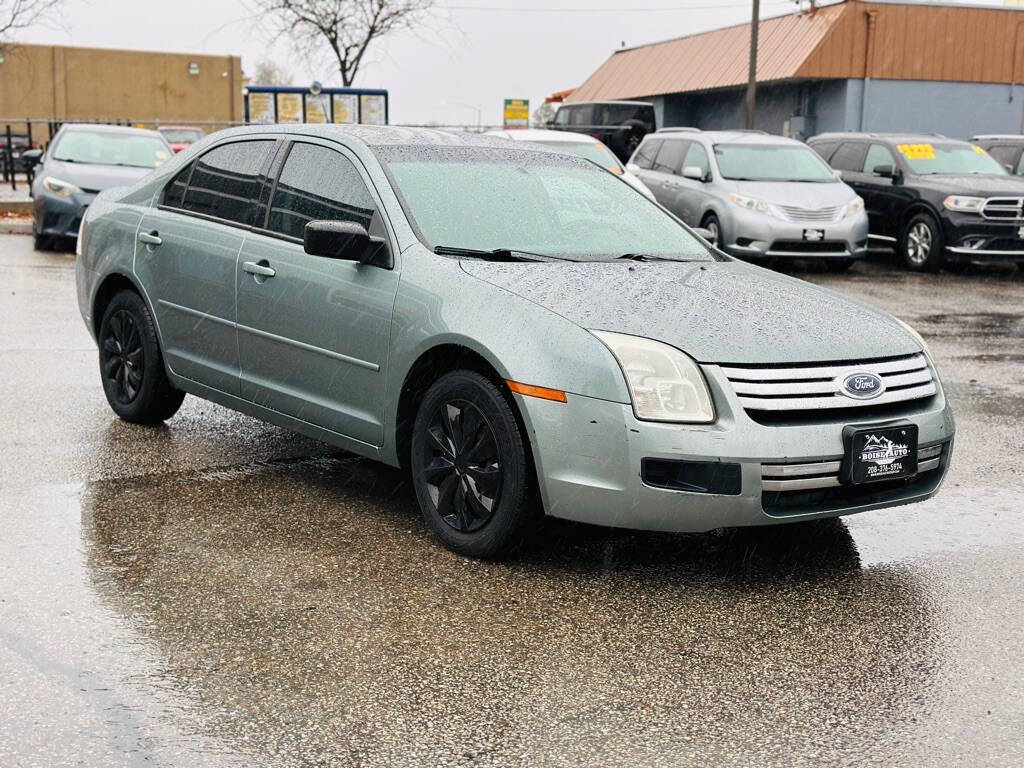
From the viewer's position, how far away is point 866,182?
18.0m

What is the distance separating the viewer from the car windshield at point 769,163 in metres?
16.3

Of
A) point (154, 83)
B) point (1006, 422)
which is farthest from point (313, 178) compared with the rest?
point (154, 83)

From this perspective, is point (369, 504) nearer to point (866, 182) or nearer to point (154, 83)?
point (866, 182)

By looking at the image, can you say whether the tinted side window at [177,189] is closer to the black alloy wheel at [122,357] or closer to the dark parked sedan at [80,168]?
the black alloy wheel at [122,357]

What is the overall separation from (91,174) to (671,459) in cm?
1355

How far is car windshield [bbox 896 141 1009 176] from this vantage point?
17317mm

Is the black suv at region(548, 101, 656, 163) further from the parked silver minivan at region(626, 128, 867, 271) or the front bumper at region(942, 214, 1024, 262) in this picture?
the front bumper at region(942, 214, 1024, 262)

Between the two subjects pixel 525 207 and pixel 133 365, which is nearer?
pixel 525 207

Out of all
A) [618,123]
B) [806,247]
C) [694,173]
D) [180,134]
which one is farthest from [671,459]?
[180,134]

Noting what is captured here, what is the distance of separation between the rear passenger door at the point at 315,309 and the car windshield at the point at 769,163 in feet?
36.9

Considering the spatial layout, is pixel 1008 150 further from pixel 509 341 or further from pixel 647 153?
pixel 509 341

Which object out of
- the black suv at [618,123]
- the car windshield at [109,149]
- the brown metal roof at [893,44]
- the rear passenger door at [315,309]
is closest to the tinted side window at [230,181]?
the rear passenger door at [315,309]

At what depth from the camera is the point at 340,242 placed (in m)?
5.04

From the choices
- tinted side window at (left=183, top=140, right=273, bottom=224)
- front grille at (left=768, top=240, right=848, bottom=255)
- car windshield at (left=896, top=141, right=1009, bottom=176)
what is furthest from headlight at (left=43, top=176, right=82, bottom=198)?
car windshield at (left=896, top=141, right=1009, bottom=176)
